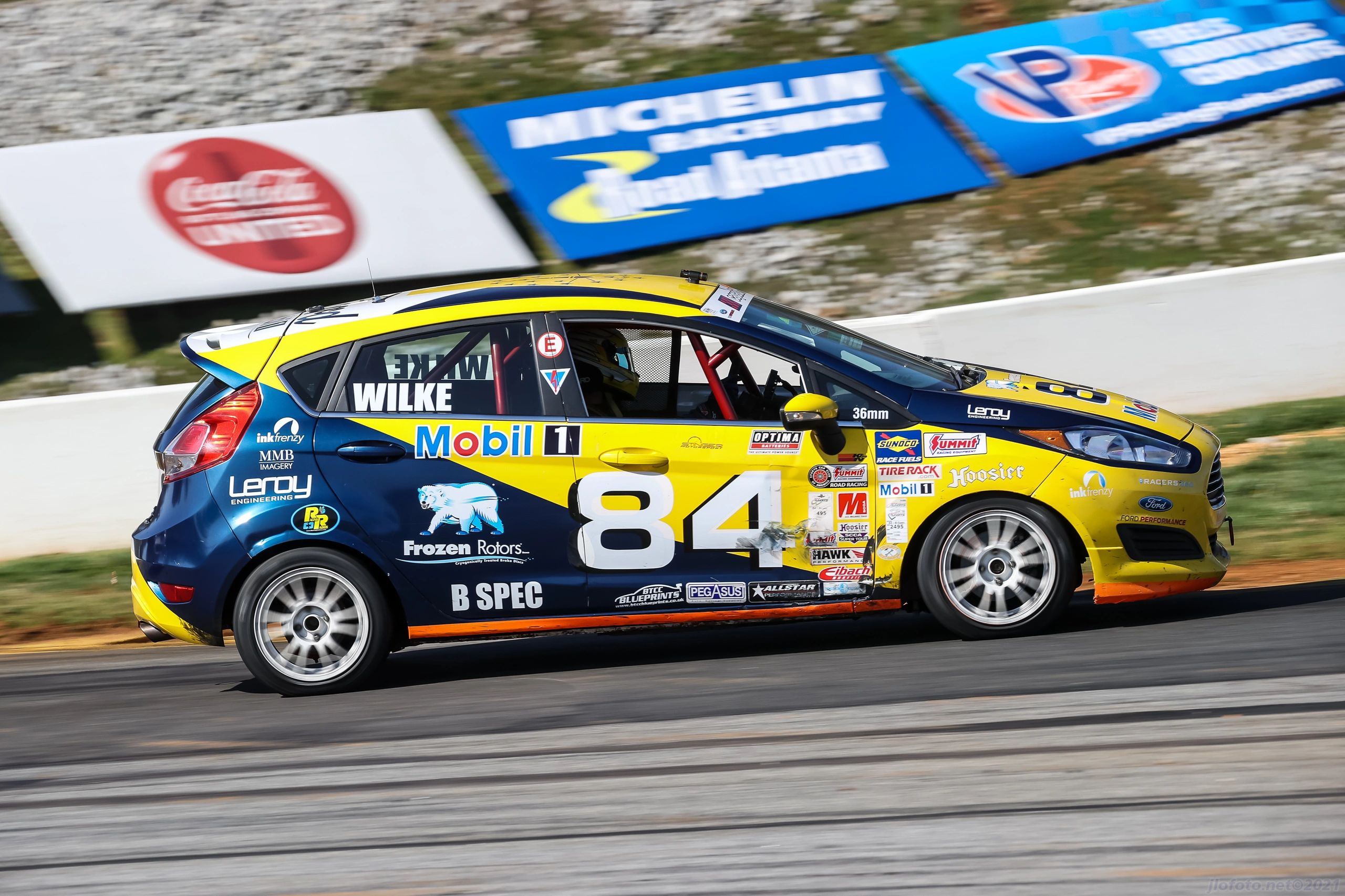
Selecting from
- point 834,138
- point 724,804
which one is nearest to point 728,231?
point 834,138

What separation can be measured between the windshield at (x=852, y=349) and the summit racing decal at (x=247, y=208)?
742 centimetres

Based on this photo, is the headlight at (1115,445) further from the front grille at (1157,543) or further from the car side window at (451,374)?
the car side window at (451,374)

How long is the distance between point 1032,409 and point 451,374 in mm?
2653

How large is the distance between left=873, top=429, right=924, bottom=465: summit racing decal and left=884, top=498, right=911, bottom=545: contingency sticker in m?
0.17

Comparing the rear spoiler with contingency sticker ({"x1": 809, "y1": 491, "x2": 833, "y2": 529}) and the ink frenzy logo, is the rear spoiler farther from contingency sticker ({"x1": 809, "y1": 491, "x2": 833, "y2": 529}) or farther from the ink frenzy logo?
the ink frenzy logo

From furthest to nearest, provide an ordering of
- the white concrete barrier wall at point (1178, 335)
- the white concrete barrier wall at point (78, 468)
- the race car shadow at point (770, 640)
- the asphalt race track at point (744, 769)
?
1. the white concrete barrier wall at point (1178, 335)
2. the white concrete barrier wall at point (78, 468)
3. the race car shadow at point (770, 640)
4. the asphalt race track at point (744, 769)

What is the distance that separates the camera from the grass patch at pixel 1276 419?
35.6ft

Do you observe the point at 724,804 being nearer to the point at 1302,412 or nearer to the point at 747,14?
the point at 1302,412

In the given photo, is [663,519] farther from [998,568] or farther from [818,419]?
[998,568]

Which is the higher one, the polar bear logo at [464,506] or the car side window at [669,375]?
the car side window at [669,375]

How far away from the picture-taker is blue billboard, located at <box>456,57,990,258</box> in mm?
14242

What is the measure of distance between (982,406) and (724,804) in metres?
2.51

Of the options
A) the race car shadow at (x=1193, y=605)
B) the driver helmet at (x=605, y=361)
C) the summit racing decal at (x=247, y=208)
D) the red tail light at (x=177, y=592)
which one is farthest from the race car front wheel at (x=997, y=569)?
the summit racing decal at (x=247, y=208)

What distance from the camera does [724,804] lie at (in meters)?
4.70
